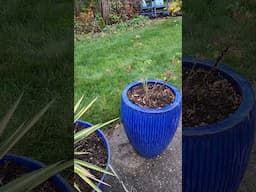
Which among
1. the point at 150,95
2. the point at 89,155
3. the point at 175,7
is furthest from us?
the point at 89,155

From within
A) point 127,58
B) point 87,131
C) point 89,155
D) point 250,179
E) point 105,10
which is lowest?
point 250,179

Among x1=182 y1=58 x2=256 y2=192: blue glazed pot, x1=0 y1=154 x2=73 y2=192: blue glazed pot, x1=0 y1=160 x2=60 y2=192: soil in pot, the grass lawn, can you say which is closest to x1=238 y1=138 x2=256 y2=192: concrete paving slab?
x1=182 y1=58 x2=256 y2=192: blue glazed pot

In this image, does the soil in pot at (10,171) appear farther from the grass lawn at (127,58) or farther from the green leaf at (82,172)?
the grass lawn at (127,58)

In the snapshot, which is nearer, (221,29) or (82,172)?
(221,29)

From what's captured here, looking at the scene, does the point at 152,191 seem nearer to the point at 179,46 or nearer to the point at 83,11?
the point at 179,46

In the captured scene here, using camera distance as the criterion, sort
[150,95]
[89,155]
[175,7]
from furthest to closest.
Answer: [89,155], [150,95], [175,7]

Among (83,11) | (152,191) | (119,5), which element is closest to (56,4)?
(83,11)

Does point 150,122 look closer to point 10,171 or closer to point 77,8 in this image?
point 77,8

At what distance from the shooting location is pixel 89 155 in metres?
1.91

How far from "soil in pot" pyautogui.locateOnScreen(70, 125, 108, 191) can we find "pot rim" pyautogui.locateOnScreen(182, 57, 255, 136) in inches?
14.0

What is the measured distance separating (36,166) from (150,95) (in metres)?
0.51

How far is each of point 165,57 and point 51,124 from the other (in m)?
0.63

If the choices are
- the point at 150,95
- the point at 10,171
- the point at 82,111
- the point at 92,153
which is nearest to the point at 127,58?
the point at 150,95

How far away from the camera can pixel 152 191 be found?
1.89 m
